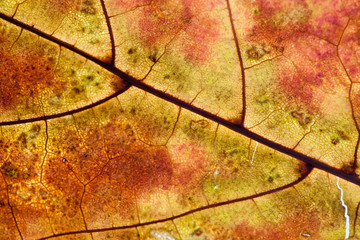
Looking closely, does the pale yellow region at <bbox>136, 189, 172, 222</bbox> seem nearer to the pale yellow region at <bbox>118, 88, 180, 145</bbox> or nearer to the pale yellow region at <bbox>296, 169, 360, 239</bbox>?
the pale yellow region at <bbox>118, 88, 180, 145</bbox>

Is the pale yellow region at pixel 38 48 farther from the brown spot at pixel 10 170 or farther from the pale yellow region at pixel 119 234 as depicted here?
the pale yellow region at pixel 119 234

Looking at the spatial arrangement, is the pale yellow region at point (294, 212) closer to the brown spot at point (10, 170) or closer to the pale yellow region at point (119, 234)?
the pale yellow region at point (119, 234)

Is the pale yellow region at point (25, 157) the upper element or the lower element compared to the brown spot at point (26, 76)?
lower

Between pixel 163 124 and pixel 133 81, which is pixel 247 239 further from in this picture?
pixel 133 81

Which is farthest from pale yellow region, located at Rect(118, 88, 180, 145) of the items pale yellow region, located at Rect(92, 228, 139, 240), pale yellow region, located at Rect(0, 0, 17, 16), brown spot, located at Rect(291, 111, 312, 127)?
pale yellow region, located at Rect(0, 0, 17, 16)

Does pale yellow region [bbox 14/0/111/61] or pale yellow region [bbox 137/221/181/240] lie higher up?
pale yellow region [bbox 14/0/111/61]

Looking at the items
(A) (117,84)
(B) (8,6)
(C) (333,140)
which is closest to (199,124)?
(A) (117,84)

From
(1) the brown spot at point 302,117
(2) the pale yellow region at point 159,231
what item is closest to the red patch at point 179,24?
(1) the brown spot at point 302,117

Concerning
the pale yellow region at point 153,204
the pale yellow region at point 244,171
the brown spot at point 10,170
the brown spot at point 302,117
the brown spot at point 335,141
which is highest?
the brown spot at point 302,117
